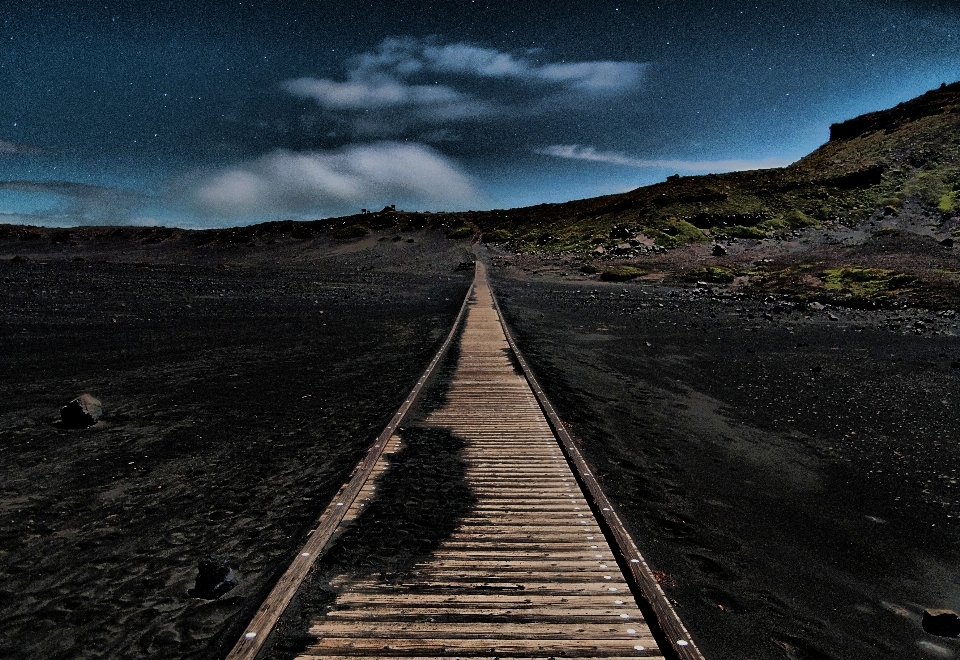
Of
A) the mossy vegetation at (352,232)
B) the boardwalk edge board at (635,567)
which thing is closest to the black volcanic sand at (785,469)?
the boardwalk edge board at (635,567)

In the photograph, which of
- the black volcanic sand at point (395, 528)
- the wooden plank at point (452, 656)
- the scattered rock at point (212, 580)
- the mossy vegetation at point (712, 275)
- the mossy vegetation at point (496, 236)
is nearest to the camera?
the wooden plank at point (452, 656)

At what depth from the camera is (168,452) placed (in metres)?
9.27

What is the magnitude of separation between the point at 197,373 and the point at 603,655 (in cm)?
1344

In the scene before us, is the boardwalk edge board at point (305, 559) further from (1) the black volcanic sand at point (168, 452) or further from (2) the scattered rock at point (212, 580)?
(2) the scattered rock at point (212, 580)

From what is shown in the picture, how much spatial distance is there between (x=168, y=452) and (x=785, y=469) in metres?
10.3

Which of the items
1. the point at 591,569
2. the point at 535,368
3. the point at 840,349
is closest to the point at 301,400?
the point at 535,368

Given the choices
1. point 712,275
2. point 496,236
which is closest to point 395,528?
point 712,275

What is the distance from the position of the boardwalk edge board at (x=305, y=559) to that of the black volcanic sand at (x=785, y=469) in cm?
348

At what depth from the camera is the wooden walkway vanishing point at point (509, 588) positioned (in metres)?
4.19

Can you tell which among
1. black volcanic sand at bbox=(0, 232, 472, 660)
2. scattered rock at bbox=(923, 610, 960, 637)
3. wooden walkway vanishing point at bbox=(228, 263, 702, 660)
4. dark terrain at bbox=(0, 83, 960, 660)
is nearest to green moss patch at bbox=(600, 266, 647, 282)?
dark terrain at bbox=(0, 83, 960, 660)

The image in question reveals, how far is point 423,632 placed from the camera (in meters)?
4.34

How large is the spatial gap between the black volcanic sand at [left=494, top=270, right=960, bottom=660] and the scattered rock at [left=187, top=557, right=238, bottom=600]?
174 inches

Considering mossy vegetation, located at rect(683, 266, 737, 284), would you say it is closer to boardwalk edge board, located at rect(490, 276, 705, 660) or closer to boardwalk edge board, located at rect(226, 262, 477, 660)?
boardwalk edge board, located at rect(490, 276, 705, 660)

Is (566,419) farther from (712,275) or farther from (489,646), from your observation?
(712,275)
